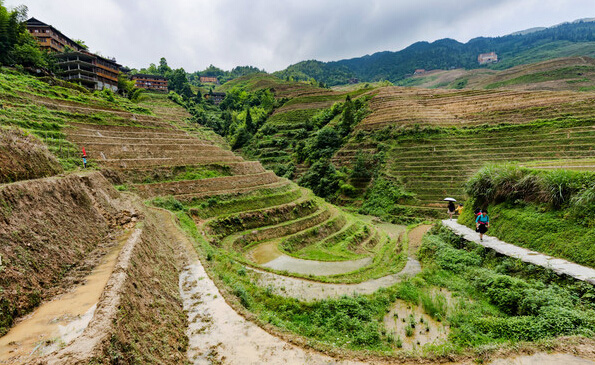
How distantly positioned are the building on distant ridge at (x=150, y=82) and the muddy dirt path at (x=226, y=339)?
7852cm

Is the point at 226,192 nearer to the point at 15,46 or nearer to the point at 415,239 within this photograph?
the point at 415,239

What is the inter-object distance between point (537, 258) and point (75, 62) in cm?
5514

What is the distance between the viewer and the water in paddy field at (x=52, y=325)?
3680mm

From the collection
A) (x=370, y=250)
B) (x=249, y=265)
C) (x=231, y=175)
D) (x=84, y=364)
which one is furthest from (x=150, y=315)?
(x=231, y=175)

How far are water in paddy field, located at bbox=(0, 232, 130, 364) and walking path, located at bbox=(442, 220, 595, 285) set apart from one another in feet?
35.0

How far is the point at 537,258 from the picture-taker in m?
7.81

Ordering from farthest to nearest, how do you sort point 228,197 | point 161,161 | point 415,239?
point 161,161, point 228,197, point 415,239

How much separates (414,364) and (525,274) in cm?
525

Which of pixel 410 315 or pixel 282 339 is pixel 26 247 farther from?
pixel 410 315

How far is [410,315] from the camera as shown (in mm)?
7480

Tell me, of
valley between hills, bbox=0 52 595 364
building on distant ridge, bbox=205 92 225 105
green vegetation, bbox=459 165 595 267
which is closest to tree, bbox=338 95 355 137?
valley between hills, bbox=0 52 595 364

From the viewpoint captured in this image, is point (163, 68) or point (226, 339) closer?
point (226, 339)

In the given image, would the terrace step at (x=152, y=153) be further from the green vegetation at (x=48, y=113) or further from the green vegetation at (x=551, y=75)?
the green vegetation at (x=551, y=75)

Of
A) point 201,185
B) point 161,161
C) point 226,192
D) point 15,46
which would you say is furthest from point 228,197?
point 15,46
